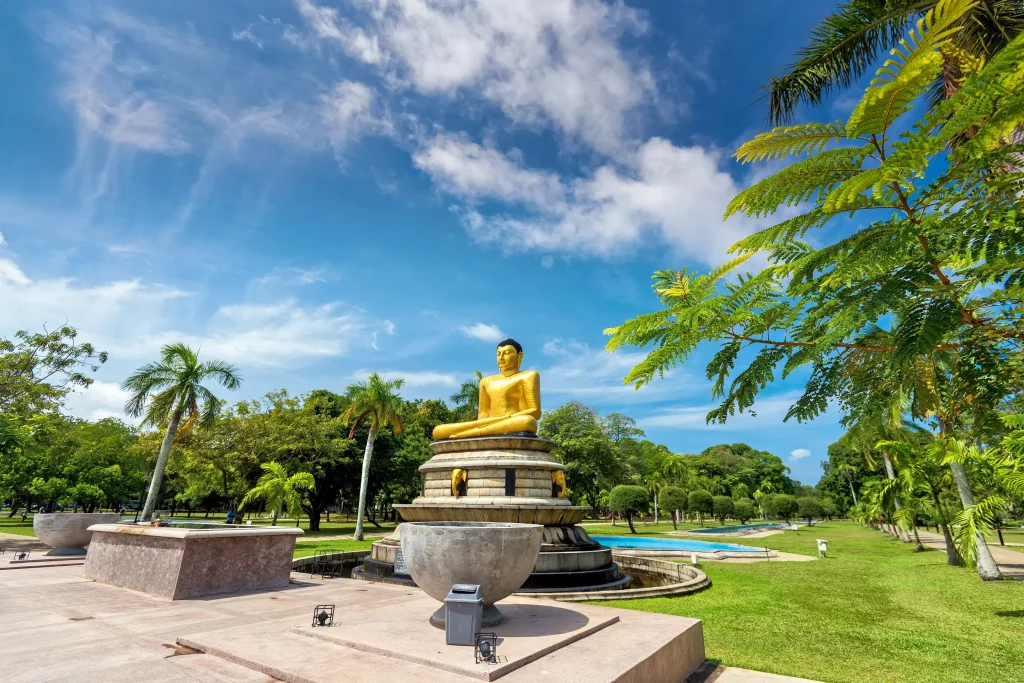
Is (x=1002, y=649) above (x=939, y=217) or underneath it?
underneath

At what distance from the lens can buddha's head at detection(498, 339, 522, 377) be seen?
750 inches

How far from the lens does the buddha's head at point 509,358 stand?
19047 millimetres

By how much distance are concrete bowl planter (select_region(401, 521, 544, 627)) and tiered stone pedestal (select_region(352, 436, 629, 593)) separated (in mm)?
6721

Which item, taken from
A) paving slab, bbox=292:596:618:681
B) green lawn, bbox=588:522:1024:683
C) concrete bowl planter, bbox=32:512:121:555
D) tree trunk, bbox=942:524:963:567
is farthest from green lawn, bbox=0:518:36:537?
tree trunk, bbox=942:524:963:567

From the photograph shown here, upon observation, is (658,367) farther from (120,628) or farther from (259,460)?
(259,460)

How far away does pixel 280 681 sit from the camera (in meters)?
4.40

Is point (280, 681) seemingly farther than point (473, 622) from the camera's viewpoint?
No

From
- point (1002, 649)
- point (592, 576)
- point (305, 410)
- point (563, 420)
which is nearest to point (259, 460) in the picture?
point (305, 410)

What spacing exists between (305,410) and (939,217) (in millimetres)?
39907

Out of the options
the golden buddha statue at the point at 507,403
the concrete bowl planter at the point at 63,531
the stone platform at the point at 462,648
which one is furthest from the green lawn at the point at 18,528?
the stone platform at the point at 462,648

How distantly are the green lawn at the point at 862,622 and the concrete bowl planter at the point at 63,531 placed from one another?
49.0 feet

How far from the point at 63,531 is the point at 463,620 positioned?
1510 centimetres

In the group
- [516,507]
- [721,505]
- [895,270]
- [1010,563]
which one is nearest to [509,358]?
[516,507]

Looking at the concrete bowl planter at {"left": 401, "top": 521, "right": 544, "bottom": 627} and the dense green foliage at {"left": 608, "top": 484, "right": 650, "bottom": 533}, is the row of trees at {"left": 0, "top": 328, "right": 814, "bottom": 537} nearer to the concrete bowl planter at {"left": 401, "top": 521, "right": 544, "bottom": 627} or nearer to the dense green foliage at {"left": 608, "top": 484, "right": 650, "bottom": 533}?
the dense green foliage at {"left": 608, "top": 484, "right": 650, "bottom": 533}
